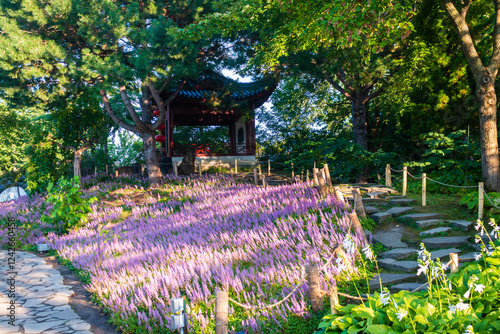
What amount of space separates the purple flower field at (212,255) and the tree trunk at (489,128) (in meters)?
4.00

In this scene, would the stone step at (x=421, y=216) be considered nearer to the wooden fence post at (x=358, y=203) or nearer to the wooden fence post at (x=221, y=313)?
the wooden fence post at (x=358, y=203)

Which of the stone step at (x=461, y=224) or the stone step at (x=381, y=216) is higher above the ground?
the stone step at (x=381, y=216)

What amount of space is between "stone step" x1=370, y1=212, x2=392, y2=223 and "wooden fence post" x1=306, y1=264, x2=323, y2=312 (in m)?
3.98

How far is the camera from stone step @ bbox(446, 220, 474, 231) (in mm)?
6348

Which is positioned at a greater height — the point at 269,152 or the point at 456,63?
the point at 456,63

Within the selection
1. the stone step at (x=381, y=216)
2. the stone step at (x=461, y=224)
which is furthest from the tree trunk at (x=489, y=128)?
the stone step at (x=381, y=216)

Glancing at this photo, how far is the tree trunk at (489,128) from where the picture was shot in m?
7.46

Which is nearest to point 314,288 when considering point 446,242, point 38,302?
point 446,242

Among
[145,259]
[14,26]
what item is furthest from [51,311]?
[14,26]

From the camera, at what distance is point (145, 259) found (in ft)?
19.9

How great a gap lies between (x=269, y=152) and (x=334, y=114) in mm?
5154

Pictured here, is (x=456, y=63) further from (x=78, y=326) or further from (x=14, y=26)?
(x=14, y=26)

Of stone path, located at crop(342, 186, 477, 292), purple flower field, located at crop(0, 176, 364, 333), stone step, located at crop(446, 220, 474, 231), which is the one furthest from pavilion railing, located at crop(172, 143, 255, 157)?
stone step, located at crop(446, 220, 474, 231)

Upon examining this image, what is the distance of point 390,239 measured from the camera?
6.04 metres
